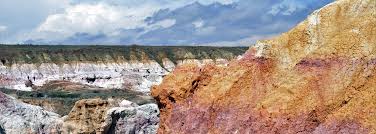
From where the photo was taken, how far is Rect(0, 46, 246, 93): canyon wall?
153500 millimetres

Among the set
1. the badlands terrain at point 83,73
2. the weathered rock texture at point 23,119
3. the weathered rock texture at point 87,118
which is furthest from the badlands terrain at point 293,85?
the badlands terrain at point 83,73

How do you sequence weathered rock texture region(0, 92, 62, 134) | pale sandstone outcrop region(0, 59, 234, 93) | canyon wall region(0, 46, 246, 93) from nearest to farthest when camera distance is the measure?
1. weathered rock texture region(0, 92, 62, 134)
2. pale sandstone outcrop region(0, 59, 234, 93)
3. canyon wall region(0, 46, 246, 93)

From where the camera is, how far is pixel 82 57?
171 m

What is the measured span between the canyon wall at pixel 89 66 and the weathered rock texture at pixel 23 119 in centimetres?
10596

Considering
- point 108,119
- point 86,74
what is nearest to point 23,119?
point 108,119

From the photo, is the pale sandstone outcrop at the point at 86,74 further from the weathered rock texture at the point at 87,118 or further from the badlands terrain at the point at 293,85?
the badlands terrain at the point at 293,85

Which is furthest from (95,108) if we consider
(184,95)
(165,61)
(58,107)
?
(165,61)

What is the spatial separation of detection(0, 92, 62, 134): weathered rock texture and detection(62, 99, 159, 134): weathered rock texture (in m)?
0.91

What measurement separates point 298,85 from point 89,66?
150 metres

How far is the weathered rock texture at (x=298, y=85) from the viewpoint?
60.4 ft

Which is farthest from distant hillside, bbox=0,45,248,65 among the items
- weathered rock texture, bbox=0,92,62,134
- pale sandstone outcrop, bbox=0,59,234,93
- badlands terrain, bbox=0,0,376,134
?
badlands terrain, bbox=0,0,376,134

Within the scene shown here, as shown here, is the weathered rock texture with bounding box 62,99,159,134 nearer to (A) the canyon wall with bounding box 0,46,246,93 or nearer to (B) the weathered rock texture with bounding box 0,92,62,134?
(B) the weathered rock texture with bounding box 0,92,62,134

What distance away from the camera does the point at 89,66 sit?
547ft

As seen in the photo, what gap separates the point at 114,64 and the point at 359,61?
511 ft
